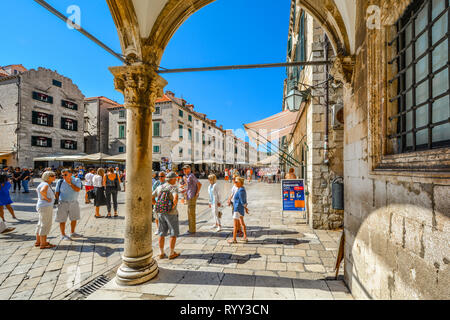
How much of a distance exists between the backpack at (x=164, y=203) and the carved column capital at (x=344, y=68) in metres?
3.64

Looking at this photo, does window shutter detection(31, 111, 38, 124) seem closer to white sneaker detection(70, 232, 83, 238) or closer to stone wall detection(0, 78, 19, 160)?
stone wall detection(0, 78, 19, 160)

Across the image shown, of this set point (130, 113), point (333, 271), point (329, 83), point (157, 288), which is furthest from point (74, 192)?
point (329, 83)

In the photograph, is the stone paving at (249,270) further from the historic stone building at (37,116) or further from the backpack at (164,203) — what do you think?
the historic stone building at (37,116)

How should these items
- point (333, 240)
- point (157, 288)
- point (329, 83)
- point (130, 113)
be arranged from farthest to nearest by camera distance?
point (329, 83) < point (333, 240) < point (130, 113) < point (157, 288)

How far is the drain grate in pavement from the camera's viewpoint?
10.1 ft

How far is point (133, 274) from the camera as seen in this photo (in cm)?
327

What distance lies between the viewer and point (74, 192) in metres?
5.54

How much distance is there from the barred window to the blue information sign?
4.67 meters

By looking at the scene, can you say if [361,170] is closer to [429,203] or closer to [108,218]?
[429,203]

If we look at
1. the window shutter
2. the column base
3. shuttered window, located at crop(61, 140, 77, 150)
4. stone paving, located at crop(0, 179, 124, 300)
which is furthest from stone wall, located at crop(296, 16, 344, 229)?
shuttered window, located at crop(61, 140, 77, 150)

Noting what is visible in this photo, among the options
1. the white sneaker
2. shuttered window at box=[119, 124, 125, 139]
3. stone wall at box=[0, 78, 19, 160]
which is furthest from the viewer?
shuttered window at box=[119, 124, 125, 139]

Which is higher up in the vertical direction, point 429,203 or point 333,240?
point 429,203

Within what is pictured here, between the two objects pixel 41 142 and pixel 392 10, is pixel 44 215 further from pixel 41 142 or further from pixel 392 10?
pixel 41 142
